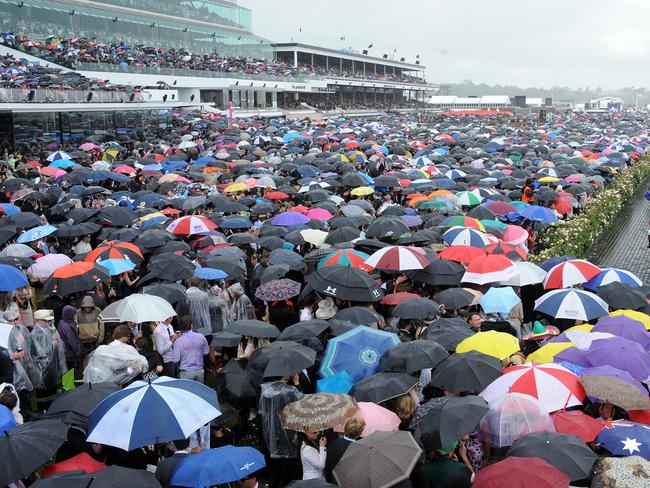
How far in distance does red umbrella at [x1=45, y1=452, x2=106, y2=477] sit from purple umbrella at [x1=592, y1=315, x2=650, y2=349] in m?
5.28

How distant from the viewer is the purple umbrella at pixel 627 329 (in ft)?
23.7

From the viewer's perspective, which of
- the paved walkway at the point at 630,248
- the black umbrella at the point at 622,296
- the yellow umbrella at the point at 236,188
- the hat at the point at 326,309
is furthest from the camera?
the yellow umbrella at the point at 236,188

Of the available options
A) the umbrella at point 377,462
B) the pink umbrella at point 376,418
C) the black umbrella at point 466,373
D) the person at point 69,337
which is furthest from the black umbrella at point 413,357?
the person at point 69,337

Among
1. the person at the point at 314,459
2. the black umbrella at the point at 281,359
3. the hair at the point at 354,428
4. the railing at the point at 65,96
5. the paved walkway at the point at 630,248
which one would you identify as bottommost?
the paved walkway at the point at 630,248

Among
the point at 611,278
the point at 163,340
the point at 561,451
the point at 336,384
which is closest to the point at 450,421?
the point at 561,451

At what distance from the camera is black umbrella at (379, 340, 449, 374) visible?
6340 millimetres

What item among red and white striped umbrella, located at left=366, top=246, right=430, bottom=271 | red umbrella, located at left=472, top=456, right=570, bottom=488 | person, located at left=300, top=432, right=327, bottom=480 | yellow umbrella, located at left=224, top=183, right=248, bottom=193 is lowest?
person, located at left=300, top=432, right=327, bottom=480

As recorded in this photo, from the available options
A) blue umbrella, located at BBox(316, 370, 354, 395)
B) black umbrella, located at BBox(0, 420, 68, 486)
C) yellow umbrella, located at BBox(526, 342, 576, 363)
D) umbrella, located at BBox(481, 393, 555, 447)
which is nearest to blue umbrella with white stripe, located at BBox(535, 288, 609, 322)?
yellow umbrella, located at BBox(526, 342, 576, 363)

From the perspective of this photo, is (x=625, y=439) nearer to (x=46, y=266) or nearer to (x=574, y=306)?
(x=574, y=306)

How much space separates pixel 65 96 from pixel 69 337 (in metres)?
19.5

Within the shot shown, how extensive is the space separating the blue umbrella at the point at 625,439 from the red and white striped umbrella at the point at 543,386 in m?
0.47

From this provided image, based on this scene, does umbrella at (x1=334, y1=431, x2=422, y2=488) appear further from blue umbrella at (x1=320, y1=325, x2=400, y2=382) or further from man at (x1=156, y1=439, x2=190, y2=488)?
blue umbrella at (x1=320, y1=325, x2=400, y2=382)

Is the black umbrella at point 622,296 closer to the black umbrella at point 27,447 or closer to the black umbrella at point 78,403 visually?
the black umbrella at point 78,403

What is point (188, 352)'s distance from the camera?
7.24 meters
